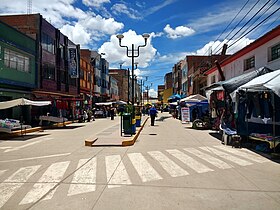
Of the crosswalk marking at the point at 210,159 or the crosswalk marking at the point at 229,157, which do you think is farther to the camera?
the crosswalk marking at the point at 229,157

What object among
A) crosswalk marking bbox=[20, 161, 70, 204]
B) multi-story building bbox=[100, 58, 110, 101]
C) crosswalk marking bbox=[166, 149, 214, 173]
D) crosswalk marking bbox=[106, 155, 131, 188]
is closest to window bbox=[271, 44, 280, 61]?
crosswalk marking bbox=[166, 149, 214, 173]

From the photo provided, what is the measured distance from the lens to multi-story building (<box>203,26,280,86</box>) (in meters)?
13.1

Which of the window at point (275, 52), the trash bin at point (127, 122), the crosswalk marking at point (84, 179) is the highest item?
the window at point (275, 52)

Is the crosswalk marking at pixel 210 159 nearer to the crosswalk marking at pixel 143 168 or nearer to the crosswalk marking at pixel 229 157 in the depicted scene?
the crosswalk marking at pixel 229 157

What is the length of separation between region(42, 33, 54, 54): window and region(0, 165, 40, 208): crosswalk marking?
23538 millimetres

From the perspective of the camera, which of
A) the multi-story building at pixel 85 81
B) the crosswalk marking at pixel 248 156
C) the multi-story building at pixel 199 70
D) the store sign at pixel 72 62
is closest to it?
the crosswalk marking at pixel 248 156

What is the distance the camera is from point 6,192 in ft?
18.7

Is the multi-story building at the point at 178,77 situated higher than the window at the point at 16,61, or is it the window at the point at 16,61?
the multi-story building at the point at 178,77

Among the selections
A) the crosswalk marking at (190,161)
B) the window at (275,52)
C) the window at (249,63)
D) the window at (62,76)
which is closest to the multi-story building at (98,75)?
the window at (62,76)

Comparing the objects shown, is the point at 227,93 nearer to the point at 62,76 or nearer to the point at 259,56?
the point at 259,56

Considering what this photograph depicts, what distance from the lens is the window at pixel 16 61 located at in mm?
21337

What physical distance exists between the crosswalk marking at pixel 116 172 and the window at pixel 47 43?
917 inches

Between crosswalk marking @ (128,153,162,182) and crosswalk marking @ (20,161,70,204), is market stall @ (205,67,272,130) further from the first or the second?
crosswalk marking @ (20,161,70,204)

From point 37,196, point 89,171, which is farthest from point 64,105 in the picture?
point 37,196
